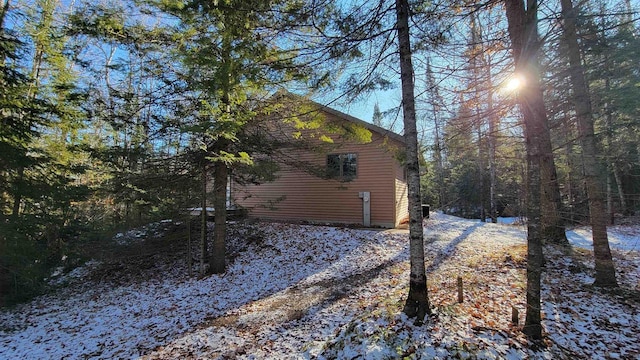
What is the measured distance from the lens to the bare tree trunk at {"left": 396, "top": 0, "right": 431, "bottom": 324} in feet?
13.7

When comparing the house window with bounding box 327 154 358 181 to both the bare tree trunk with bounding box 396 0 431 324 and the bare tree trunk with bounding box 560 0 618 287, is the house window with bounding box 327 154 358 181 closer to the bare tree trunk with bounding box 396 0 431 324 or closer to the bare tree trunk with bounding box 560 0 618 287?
the bare tree trunk with bounding box 560 0 618 287

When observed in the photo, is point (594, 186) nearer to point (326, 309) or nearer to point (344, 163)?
point (326, 309)

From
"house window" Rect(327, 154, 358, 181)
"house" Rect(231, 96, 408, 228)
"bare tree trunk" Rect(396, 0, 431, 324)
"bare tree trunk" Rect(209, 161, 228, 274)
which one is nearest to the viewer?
"bare tree trunk" Rect(396, 0, 431, 324)

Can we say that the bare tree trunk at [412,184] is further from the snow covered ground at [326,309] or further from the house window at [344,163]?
the house window at [344,163]

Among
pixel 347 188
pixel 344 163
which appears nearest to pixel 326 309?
pixel 347 188

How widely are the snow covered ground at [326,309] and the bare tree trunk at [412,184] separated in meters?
0.29

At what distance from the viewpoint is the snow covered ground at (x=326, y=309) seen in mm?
3662

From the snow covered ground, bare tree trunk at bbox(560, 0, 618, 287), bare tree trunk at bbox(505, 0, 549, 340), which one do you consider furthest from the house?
bare tree trunk at bbox(505, 0, 549, 340)

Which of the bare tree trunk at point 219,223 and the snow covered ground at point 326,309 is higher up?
→ the bare tree trunk at point 219,223

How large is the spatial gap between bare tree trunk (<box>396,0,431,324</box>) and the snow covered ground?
29cm

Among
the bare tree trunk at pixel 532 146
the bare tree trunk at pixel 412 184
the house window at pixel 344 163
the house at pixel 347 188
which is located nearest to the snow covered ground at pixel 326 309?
the bare tree trunk at pixel 412 184

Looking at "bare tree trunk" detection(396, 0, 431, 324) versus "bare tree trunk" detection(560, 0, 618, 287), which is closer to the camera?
"bare tree trunk" detection(396, 0, 431, 324)

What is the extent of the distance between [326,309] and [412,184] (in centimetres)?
274

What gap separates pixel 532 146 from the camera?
138 inches
